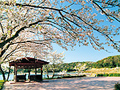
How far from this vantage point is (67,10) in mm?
5922

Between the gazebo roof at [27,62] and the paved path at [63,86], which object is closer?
the paved path at [63,86]

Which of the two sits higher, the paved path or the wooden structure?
the wooden structure

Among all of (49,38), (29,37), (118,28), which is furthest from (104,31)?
(29,37)

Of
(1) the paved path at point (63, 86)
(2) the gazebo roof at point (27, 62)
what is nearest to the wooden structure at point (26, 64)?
(2) the gazebo roof at point (27, 62)

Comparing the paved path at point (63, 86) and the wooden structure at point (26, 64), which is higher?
the wooden structure at point (26, 64)

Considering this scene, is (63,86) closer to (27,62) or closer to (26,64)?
(27,62)

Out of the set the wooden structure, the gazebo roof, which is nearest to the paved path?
the wooden structure

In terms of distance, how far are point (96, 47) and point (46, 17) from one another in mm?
2982

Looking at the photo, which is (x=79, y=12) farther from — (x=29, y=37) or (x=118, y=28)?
(x=29, y=37)

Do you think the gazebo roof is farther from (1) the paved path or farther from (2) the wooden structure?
(1) the paved path

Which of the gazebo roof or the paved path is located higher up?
the gazebo roof

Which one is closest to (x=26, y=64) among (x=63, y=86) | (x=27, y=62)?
(x=27, y=62)

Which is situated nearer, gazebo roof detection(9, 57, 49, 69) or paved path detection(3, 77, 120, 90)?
paved path detection(3, 77, 120, 90)

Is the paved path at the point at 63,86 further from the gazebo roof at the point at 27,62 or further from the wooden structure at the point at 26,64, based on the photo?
the gazebo roof at the point at 27,62
